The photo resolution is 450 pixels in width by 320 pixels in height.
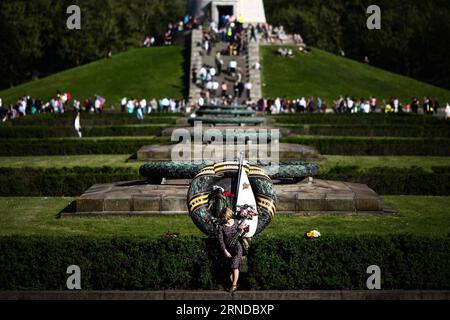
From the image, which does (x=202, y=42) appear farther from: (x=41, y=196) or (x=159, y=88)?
(x=41, y=196)

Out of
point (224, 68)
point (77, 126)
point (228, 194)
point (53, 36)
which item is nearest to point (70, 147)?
point (77, 126)

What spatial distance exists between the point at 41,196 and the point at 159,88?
122ft

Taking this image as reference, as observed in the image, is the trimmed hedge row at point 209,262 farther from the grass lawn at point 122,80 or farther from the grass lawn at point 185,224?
the grass lawn at point 122,80

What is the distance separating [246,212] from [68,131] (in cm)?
2796

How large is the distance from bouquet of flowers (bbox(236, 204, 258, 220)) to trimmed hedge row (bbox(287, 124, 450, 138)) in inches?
1042

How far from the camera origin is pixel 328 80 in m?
63.4

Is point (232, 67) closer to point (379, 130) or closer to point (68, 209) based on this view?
point (379, 130)

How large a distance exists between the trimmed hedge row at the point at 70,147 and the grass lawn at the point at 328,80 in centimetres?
2465

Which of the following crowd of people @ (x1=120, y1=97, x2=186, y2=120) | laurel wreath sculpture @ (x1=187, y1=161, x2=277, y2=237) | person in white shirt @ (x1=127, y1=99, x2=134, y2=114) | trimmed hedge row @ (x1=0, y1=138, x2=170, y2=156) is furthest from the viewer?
crowd of people @ (x1=120, y1=97, x2=186, y2=120)

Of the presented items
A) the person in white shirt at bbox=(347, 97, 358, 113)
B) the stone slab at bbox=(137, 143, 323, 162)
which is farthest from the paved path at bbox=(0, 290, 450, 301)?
the person in white shirt at bbox=(347, 97, 358, 113)

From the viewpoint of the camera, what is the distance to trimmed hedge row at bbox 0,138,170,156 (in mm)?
35562

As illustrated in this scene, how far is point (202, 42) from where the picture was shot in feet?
216

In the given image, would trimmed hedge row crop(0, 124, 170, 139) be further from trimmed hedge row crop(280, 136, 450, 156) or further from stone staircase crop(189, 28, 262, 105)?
stone staircase crop(189, 28, 262, 105)

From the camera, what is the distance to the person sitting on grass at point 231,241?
46.9 feet
